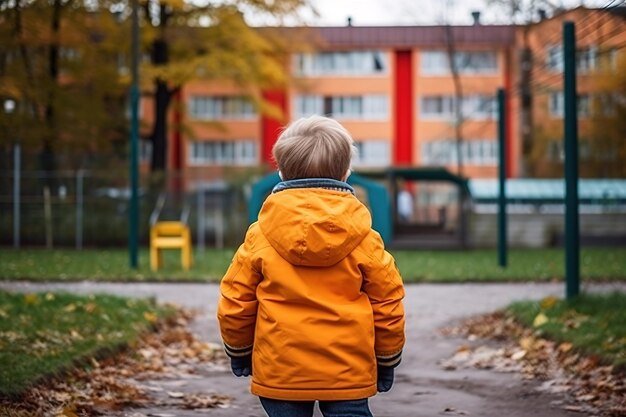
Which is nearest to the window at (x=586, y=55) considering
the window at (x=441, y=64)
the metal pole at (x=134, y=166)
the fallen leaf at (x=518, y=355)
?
the fallen leaf at (x=518, y=355)

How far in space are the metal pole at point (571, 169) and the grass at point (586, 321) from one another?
1.08 ft

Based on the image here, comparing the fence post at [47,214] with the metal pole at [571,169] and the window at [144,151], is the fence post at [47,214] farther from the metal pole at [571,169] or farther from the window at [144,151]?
the window at [144,151]

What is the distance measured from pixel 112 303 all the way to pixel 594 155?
1315 inches

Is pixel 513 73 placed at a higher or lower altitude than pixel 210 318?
higher

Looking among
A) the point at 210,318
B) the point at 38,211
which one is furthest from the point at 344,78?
the point at 210,318

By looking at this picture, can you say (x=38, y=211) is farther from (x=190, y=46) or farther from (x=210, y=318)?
(x=210, y=318)

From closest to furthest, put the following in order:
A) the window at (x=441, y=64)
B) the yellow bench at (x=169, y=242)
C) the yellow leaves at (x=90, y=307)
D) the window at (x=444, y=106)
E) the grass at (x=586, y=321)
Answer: the grass at (x=586, y=321), the yellow leaves at (x=90, y=307), the yellow bench at (x=169, y=242), the window at (x=441, y=64), the window at (x=444, y=106)

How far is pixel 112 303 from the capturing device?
12734 millimetres

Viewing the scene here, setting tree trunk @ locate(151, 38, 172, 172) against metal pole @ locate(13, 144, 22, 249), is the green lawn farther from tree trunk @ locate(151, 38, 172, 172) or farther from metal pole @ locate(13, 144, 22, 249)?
tree trunk @ locate(151, 38, 172, 172)

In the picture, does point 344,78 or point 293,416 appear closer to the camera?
point 293,416

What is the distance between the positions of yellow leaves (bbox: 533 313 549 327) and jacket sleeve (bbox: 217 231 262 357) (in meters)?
7.45

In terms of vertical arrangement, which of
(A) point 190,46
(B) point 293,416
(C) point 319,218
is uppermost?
(A) point 190,46

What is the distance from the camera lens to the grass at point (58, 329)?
756 cm

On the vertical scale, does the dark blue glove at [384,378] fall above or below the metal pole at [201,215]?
above
